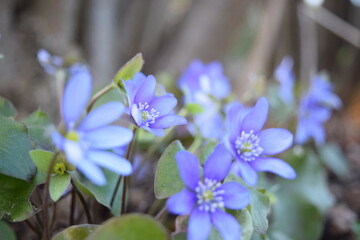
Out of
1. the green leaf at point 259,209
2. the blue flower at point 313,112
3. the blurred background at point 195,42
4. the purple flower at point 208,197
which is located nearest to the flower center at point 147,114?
the purple flower at point 208,197

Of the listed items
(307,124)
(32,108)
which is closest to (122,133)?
(307,124)

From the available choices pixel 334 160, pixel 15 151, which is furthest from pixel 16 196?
pixel 334 160

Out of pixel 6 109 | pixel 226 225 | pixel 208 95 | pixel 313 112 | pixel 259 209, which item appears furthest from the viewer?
pixel 313 112

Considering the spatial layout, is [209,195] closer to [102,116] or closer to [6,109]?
[102,116]

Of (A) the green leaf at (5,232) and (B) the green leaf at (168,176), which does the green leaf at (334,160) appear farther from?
(A) the green leaf at (5,232)

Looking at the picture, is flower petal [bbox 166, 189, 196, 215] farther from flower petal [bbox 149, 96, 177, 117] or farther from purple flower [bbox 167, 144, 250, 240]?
flower petal [bbox 149, 96, 177, 117]

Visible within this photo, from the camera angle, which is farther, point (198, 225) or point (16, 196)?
point (16, 196)

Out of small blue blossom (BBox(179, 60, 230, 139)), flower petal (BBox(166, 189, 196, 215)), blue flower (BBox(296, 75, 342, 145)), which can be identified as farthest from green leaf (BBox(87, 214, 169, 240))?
blue flower (BBox(296, 75, 342, 145))

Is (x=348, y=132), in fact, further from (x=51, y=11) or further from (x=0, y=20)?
(x=0, y=20)
